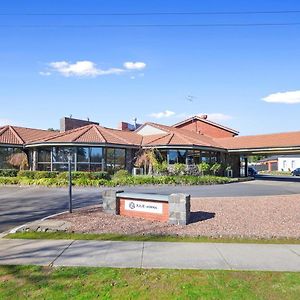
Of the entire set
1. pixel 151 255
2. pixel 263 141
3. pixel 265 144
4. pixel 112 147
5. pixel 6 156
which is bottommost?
pixel 151 255

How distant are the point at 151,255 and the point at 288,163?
66371 mm

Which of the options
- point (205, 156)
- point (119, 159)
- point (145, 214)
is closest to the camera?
point (145, 214)

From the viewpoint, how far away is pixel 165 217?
34.0 ft

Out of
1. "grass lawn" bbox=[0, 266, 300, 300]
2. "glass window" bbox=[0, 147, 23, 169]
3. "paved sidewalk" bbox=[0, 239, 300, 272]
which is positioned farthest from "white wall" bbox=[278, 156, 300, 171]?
"grass lawn" bbox=[0, 266, 300, 300]

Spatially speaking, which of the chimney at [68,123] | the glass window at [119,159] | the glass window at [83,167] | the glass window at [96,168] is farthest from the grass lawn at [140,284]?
the chimney at [68,123]

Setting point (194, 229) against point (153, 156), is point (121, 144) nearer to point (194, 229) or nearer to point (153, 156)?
point (153, 156)

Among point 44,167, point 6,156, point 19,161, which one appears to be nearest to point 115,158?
point 44,167

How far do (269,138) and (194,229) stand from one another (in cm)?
2812

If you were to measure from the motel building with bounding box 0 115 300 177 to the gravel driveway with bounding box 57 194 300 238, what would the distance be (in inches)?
571

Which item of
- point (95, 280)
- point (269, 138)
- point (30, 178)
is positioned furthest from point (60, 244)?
point (269, 138)

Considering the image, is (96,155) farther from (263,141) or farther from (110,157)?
(263,141)

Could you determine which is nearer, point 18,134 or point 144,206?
point 144,206

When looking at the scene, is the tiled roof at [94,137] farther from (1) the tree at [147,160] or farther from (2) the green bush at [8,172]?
(2) the green bush at [8,172]

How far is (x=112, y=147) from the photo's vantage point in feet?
93.9
